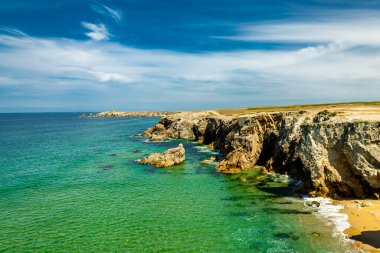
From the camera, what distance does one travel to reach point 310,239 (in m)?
28.0

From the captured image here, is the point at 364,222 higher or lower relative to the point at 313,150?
lower

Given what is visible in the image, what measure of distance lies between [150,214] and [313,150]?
23.3 metres

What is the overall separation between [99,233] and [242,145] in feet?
121

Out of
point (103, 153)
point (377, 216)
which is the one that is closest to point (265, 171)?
point (377, 216)

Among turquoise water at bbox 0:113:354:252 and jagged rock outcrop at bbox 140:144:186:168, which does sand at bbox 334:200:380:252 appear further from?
jagged rock outcrop at bbox 140:144:186:168

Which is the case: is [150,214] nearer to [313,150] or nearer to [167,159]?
[313,150]

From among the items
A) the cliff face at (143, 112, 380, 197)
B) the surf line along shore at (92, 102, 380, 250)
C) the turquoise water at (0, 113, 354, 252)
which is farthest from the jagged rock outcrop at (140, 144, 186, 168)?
the cliff face at (143, 112, 380, 197)

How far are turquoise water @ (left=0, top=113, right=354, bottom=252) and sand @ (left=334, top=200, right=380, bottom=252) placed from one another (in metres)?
2.07

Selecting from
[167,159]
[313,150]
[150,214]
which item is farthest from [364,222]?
[167,159]

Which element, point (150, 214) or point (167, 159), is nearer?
point (150, 214)

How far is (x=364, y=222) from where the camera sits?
30.1 m

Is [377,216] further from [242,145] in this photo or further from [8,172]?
[8,172]

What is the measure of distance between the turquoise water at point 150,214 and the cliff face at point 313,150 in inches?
221

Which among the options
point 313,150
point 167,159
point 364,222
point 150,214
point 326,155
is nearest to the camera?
point 364,222
